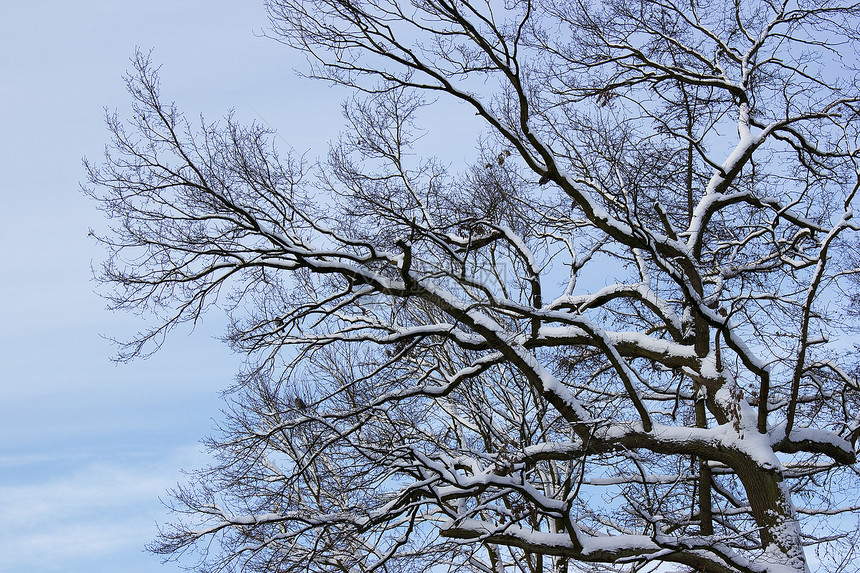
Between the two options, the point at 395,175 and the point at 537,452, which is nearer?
the point at 537,452

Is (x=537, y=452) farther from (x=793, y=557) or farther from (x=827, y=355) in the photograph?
(x=827, y=355)

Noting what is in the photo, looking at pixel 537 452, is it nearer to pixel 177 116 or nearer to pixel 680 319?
pixel 680 319

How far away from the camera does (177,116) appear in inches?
369

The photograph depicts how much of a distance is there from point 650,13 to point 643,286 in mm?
4298

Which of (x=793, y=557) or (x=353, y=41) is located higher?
(x=353, y=41)

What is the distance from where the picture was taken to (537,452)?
872 centimetres

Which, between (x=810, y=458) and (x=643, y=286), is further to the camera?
(x=643, y=286)

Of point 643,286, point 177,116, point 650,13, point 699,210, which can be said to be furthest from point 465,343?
point 650,13

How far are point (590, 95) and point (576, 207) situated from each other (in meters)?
1.72

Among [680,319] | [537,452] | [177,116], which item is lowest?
[537,452]

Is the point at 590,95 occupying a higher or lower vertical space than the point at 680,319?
higher

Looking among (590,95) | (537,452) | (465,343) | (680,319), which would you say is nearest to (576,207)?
(590,95)

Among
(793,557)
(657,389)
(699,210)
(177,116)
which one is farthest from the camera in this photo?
(657,389)

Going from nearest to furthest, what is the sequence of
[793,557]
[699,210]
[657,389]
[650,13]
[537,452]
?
1. [793,557]
2. [537,452]
3. [699,210]
4. [657,389]
5. [650,13]
